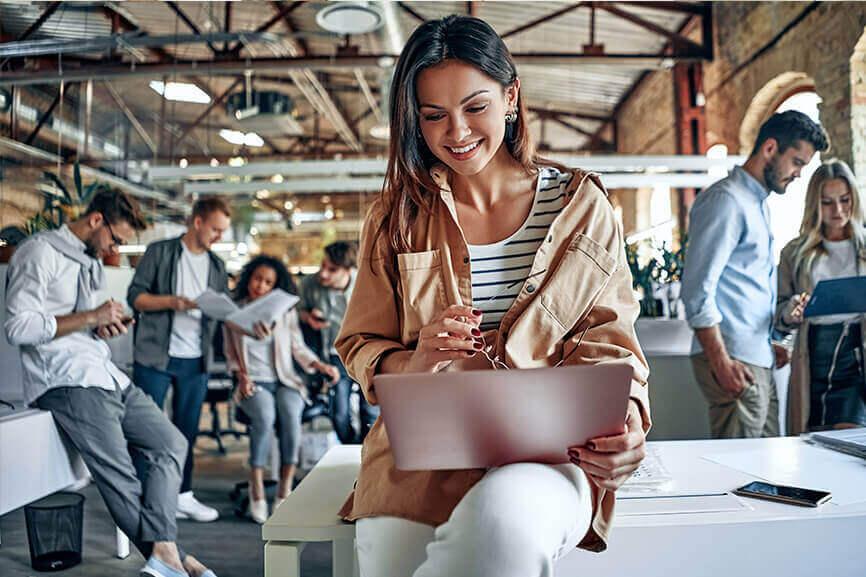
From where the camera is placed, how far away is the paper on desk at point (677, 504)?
4.22 feet

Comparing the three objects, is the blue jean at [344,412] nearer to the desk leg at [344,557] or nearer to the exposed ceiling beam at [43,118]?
the desk leg at [344,557]

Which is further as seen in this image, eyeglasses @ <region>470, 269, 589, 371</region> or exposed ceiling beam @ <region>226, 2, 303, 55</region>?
exposed ceiling beam @ <region>226, 2, 303, 55</region>

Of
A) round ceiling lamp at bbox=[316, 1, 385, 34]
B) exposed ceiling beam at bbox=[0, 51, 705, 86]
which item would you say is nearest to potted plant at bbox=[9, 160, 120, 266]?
round ceiling lamp at bbox=[316, 1, 385, 34]

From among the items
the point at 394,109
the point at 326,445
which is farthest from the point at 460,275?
the point at 326,445

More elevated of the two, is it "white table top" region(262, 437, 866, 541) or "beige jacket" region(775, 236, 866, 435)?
"beige jacket" region(775, 236, 866, 435)

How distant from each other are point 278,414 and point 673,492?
Result: 9.55ft

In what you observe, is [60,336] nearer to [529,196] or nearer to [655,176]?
[529,196]

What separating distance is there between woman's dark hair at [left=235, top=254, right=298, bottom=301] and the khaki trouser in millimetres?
2627

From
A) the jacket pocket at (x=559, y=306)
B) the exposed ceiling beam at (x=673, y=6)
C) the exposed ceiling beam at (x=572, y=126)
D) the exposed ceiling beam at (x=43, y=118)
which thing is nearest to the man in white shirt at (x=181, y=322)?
the exposed ceiling beam at (x=43, y=118)

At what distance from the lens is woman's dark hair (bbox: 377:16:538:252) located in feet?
4.08

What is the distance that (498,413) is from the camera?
0.98 metres

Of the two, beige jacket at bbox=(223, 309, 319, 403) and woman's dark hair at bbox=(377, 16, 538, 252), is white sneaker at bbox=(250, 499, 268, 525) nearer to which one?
beige jacket at bbox=(223, 309, 319, 403)

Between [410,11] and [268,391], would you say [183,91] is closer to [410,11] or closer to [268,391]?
[410,11]

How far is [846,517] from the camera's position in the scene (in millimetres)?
1247
